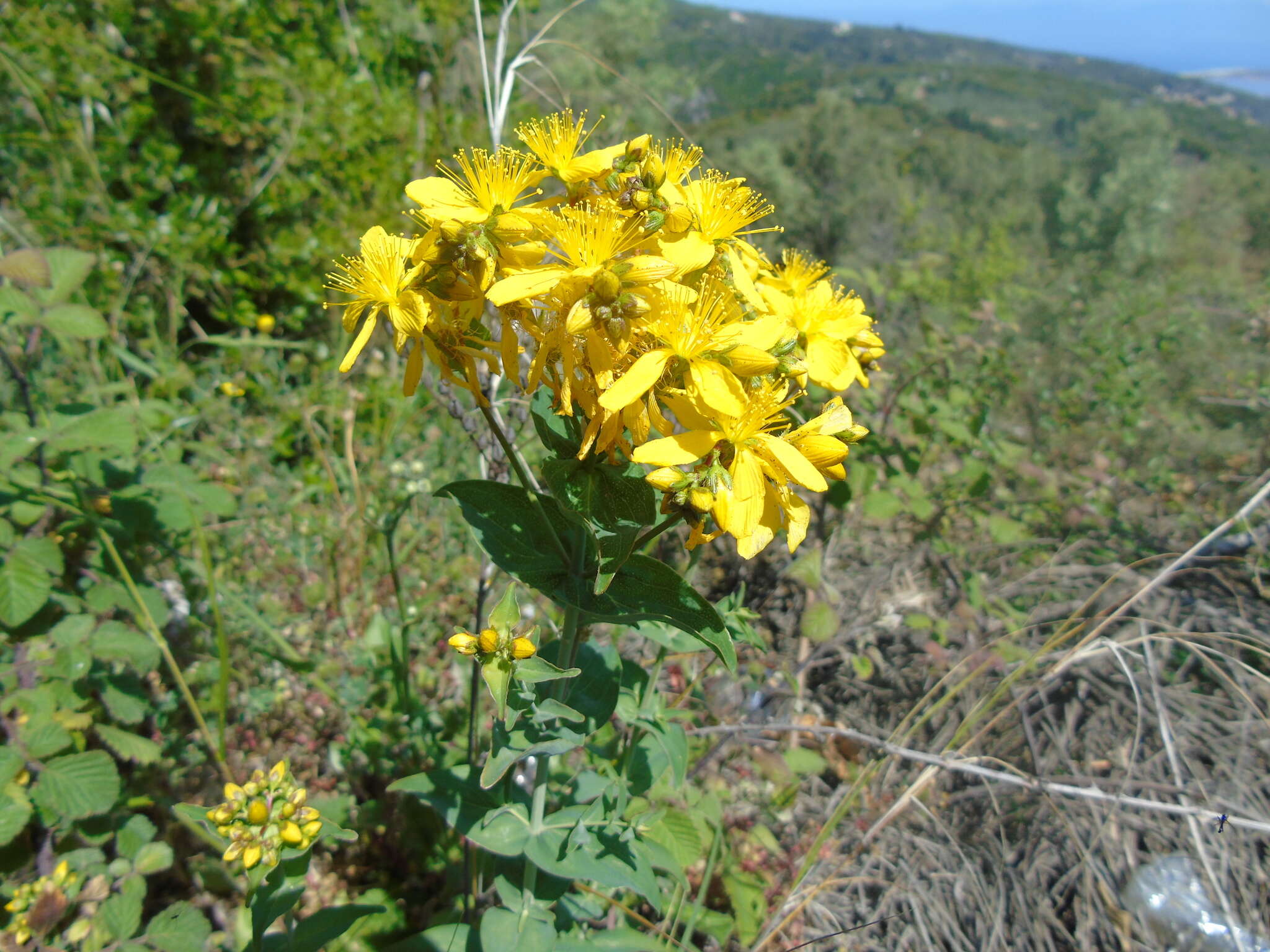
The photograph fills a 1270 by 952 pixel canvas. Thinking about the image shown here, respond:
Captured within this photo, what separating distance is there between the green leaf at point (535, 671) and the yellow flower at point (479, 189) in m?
0.73

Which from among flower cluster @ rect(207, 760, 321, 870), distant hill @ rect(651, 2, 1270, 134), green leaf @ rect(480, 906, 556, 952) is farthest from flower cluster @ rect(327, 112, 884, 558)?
distant hill @ rect(651, 2, 1270, 134)

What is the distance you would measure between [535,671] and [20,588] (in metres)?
1.33

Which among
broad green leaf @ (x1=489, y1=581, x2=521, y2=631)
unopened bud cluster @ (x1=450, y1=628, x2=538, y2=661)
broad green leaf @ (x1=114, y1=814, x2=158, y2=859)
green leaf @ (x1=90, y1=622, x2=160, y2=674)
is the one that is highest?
broad green leaf @ (x1=489, y1=581, x2=521, y2=631)

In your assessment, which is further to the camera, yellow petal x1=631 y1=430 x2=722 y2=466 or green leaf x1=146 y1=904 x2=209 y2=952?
green leaf x1=146 y1=904 x2=209 y2=952

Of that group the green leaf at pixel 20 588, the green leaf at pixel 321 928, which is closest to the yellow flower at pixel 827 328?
the green leaf at pixel 321 928

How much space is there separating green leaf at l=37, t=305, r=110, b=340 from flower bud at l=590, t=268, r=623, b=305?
1.48 metres

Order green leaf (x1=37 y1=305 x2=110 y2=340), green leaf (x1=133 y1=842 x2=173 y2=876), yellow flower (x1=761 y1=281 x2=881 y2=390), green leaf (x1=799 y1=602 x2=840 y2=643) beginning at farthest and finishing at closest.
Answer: green leaf (x1=799 y1=602 x2=840 y2=643)
green leaf (x1=37 y1=305 x2=110 y2=340)
green leaf (x1=133 y1=842 x2=173 y2=876)
yellow flower (x1=761 y1=281 x2=881 y2=390)

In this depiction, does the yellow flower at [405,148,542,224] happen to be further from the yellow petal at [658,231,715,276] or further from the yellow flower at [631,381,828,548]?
the yellow flower at [631,381,828,548]

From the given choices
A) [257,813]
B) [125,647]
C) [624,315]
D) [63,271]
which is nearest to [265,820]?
[257,813]

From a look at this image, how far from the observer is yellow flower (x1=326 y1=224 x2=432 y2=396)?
3.72ft

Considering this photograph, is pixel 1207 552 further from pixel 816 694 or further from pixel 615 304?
pixel 615 304

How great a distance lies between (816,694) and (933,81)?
85683 mm

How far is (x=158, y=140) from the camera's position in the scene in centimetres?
362

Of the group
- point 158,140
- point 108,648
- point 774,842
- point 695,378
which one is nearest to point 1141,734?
point 774,842
